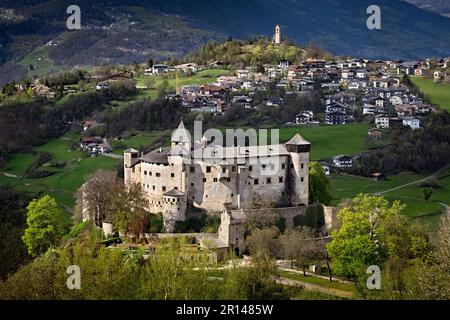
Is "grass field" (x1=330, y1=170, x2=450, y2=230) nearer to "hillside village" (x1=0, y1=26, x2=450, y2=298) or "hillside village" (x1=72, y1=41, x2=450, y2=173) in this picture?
"hillside village" (x1=0, y1=26, x2=450, y2=298)

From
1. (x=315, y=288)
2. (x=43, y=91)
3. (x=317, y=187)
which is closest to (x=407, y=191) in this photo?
(x=317, y=187)

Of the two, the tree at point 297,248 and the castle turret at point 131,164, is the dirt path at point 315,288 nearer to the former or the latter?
the tree at point 297,248

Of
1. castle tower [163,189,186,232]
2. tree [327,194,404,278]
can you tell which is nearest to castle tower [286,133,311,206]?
tree [327,194,404,278]

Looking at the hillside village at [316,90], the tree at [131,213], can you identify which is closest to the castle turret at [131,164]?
the tree at [131,213]

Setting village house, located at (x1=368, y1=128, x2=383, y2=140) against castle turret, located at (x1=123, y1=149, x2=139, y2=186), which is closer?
castle turret, located at (x1=123, y1=149, x2=139, y2=186)
